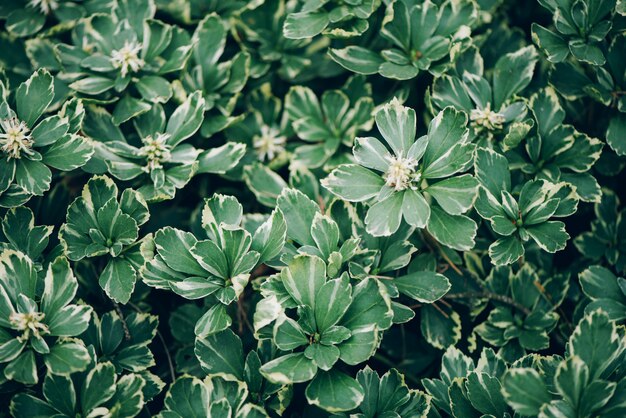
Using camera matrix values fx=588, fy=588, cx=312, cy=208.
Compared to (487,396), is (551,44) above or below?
above

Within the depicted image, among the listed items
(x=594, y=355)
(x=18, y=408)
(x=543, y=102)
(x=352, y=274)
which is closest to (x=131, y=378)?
(x=18, y=408)

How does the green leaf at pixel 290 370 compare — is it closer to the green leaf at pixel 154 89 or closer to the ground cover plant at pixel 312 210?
the ground cover plant at pixel 312 210

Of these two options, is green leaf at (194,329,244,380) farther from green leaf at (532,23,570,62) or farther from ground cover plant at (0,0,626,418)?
green leaf at (532,23,570,62)

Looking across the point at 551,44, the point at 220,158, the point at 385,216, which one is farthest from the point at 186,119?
the point at 551,44

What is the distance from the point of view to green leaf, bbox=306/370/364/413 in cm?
121

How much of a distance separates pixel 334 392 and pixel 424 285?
0.35m

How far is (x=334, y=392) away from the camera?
1.24 m

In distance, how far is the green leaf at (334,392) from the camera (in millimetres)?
1214

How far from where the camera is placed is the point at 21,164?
144cm

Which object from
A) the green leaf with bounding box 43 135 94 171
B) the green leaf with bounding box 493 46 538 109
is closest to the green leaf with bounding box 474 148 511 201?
the green leaf with bounding box 493 46 538 109

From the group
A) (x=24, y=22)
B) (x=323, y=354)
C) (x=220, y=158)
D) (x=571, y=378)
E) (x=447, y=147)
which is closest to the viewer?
(x=571, y=378)

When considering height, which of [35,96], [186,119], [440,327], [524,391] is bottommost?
[440,327]

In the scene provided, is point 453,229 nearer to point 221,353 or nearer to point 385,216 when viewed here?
point 385,216

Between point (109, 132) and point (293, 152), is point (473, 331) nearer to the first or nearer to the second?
point (293, 152)
